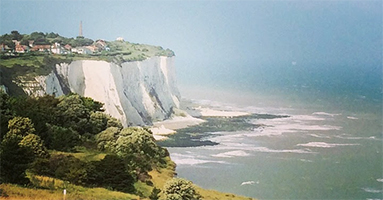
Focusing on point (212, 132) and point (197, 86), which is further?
point (197, 86)

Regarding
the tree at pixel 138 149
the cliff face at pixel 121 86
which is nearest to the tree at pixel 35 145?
the tree at pixel 138 149

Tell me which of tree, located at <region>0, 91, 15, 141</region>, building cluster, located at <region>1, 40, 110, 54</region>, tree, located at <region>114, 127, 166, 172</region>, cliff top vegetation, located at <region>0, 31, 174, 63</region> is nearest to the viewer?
tree, located at <region>0, 91, 15, 141</region>

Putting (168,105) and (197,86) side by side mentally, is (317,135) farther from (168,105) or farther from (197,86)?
(197,86)

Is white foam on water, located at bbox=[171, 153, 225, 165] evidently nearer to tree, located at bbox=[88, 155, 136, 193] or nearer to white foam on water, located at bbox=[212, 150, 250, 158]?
white foam on water, located at bbox=[212, 150, 250, 158]

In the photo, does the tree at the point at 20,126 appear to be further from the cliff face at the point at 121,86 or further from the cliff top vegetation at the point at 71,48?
the cliff top vegetation at the point at 71,48

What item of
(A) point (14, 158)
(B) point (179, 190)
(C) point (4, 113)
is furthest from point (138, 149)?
(A) point (14, 158)

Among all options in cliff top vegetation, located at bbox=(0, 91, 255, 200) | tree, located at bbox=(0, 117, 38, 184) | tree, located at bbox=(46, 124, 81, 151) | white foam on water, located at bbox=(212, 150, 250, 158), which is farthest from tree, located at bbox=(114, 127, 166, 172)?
white foam on water, located at bbox=(212, 150, 250, 158)

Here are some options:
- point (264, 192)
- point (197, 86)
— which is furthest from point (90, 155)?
point (197, 86)
